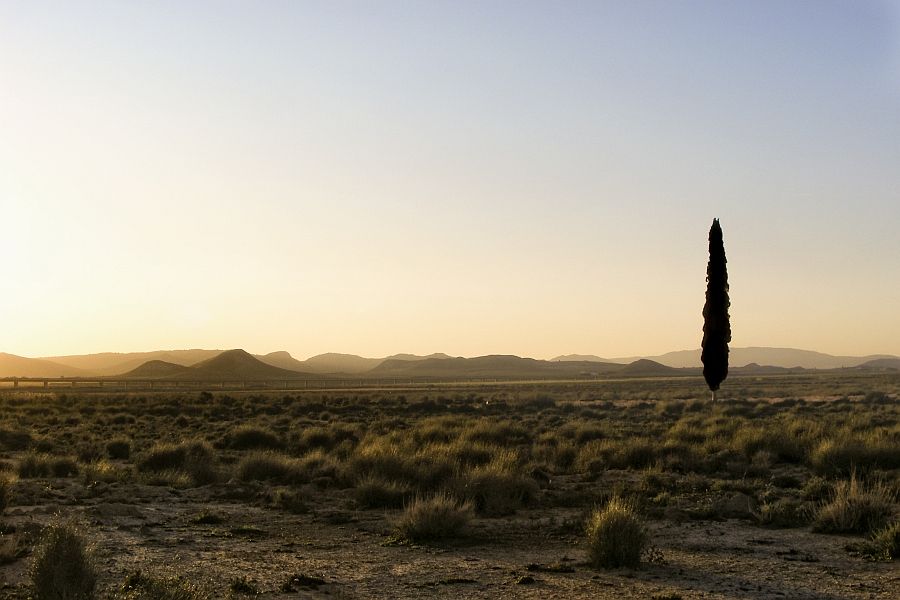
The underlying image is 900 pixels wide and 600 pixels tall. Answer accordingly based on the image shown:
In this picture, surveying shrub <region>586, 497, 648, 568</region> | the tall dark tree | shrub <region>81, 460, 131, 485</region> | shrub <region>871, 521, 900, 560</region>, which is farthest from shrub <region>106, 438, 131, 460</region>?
the tall dark tree

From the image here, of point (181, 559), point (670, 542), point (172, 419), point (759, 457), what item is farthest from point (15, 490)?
point (172, 419)

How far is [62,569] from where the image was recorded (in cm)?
855

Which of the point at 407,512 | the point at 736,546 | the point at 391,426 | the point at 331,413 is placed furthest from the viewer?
the point at 331,413

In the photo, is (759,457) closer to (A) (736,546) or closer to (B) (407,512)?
(A) (736,546)

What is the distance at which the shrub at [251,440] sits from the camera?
90.1 ft

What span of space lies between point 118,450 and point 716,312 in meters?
32.2

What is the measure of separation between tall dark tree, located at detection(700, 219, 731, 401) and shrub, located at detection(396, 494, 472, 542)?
3501 cm

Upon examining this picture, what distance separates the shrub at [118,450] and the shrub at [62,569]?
17.2 metres

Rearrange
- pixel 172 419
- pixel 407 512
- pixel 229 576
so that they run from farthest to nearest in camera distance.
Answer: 1. pixel 172 419
2. pixel 407 512
3. pixel 229 576

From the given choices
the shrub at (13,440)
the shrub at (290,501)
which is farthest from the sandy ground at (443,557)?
the shrub at (13,440)

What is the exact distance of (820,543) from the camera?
12.5 meters

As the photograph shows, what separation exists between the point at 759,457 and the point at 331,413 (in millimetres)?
31654

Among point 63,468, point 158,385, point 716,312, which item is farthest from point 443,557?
point 158,385

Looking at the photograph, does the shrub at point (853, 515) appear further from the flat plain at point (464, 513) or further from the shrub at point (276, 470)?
the shrub at point (276, 470)
